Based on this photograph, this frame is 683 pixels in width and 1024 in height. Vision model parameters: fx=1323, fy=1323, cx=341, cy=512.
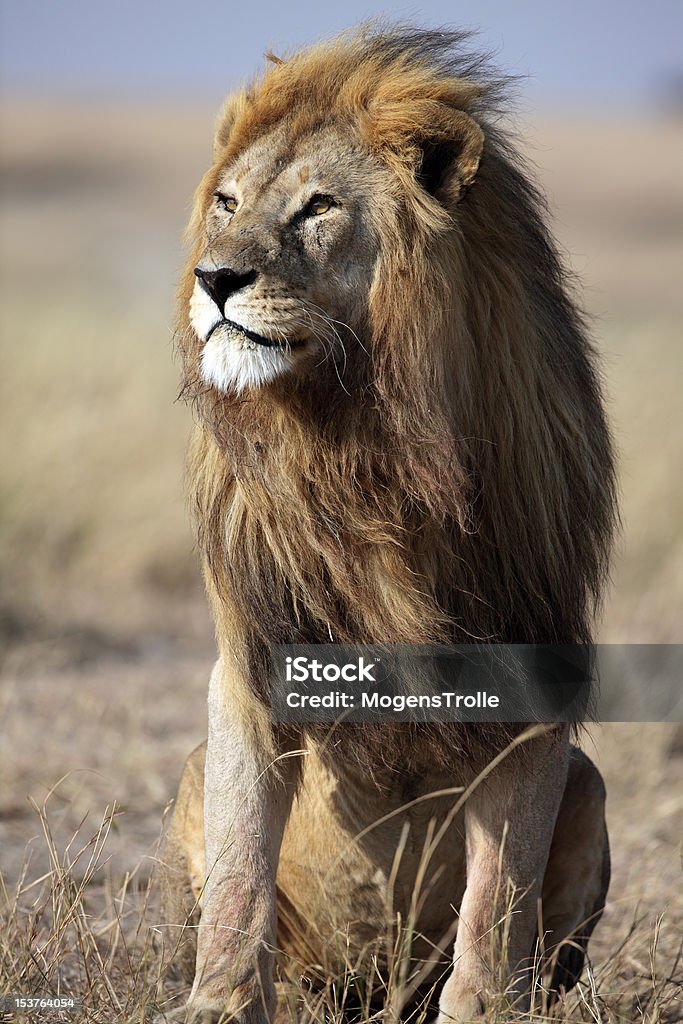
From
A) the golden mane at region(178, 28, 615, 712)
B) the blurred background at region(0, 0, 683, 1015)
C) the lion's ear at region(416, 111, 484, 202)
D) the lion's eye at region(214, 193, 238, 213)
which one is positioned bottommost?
the blurred background at region(0, 0, 683, 1015)

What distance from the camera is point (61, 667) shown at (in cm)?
608

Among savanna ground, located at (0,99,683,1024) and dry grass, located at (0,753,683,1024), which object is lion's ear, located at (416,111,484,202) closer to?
savanna ground, located at (0,99,683,1024)

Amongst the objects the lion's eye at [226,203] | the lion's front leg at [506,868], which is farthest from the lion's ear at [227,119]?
the lion's front leg at [506,868]

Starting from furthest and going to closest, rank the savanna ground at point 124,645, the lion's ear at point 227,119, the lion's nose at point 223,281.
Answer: the savanna ground at point 124,645 < the lion's ear at point 227,119 < the lion's nose at point 223,281

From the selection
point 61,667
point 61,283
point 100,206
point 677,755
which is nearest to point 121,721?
point 61,667

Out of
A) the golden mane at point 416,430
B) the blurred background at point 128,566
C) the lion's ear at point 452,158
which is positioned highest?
the lion's ear at point 452,158

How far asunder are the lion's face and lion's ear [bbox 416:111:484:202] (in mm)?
98

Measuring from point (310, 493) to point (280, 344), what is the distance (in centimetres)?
30

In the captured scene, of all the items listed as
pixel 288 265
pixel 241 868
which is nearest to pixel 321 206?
pixel 288 265

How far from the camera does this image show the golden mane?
8.06 feet

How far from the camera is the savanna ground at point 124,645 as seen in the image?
295 centimetres

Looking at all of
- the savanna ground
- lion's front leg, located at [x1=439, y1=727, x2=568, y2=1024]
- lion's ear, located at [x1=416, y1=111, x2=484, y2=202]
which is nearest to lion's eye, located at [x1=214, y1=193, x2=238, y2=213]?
lion's ear, located at [x1=416, y1=111, x2=484, y2=202]

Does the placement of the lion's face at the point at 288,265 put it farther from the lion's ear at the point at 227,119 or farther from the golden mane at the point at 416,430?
the lion's ear at the point at 227,119

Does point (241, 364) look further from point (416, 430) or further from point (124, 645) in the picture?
point (124, 645)
